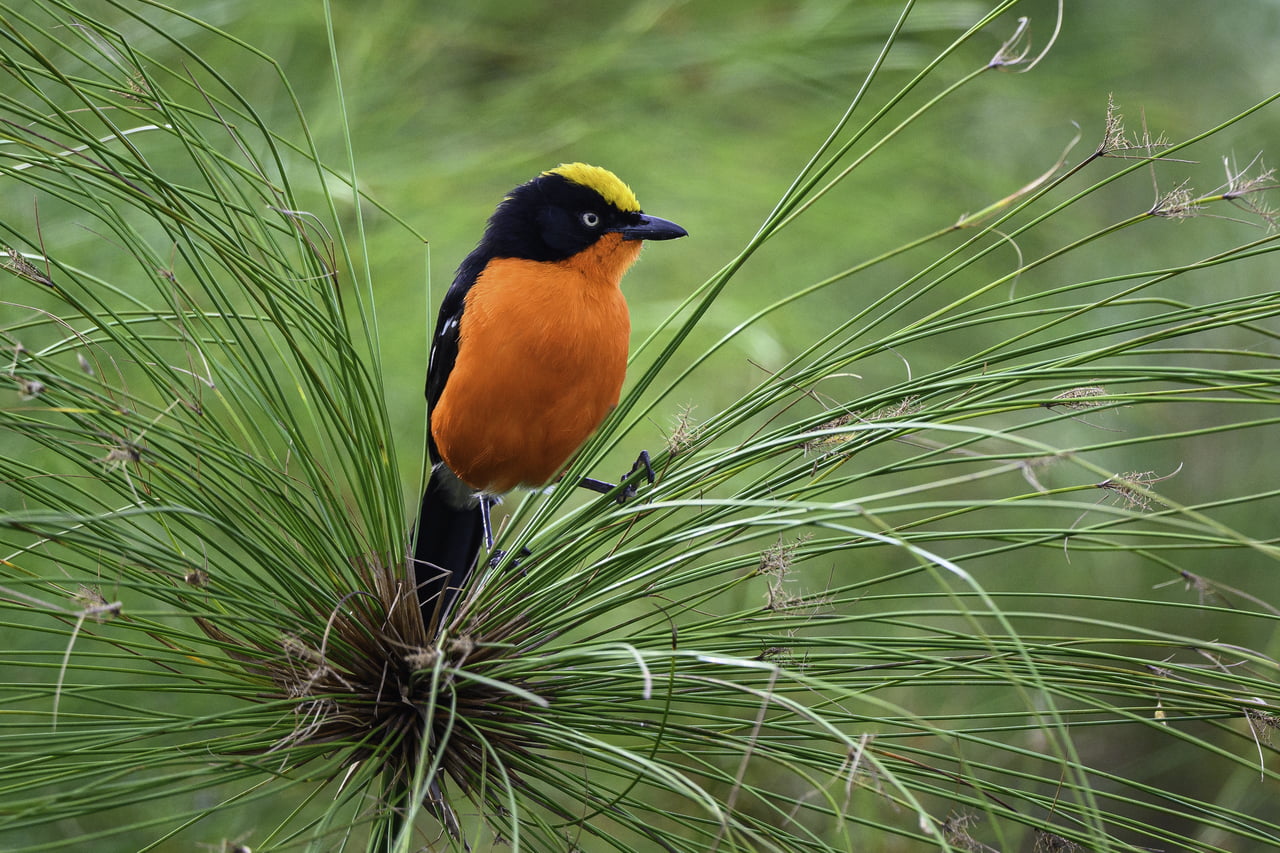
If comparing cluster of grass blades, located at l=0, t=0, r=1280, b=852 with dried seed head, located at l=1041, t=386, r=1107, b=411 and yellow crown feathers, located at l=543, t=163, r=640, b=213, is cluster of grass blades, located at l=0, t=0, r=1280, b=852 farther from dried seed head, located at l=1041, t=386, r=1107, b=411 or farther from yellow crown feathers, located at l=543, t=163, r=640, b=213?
yellow crown feathers, located at l=543, t=163, r=640, b=213

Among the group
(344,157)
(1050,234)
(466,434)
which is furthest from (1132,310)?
(344,157)

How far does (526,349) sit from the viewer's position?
7.84 ft

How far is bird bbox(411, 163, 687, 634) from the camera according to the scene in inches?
94.6

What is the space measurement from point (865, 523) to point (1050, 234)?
1.81 metres

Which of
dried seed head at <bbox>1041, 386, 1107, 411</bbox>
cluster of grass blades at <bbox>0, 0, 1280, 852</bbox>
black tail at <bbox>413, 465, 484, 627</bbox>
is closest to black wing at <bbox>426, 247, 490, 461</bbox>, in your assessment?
black tail at <bbox>413, 465, 484, 627</bbox>

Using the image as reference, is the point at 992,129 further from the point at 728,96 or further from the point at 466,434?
the point at 466,434

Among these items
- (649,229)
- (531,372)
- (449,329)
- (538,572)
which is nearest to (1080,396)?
(538,572)

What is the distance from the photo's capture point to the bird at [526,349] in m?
2.40

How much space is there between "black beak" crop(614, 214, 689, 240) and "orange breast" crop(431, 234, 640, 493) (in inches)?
5.9

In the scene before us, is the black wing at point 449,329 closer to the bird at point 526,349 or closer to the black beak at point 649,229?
the bird at point 526,349

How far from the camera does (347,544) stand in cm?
151

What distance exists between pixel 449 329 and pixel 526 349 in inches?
13.6

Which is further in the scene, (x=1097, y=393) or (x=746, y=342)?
(x=746, y=342)

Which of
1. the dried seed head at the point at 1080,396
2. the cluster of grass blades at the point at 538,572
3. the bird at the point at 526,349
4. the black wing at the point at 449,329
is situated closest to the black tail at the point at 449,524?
the bird at the point at 526,349
